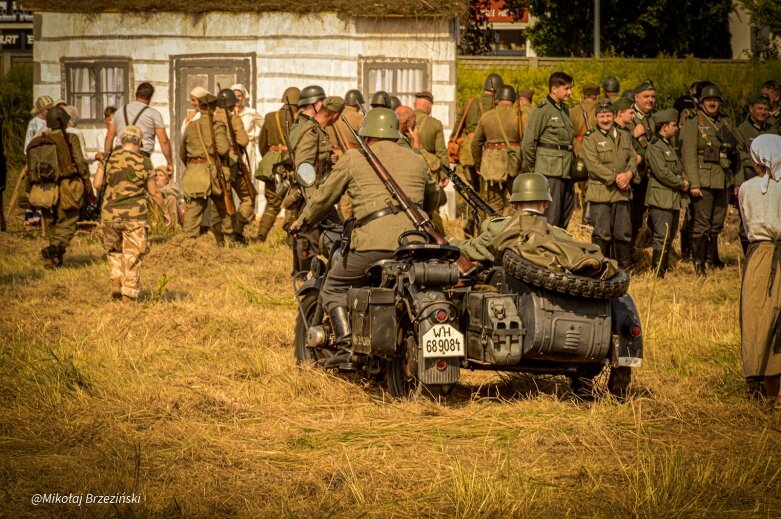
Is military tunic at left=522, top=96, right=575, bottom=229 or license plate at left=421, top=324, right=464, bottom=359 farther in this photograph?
military tunic at left=522, top=96, right=575, bottom=229

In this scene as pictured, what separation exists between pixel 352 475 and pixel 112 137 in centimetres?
1317

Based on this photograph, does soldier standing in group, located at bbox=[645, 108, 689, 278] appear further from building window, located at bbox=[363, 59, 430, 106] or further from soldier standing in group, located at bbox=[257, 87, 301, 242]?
building window, located at bbox=[363, 59, 430, 106]

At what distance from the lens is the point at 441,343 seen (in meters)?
8.58

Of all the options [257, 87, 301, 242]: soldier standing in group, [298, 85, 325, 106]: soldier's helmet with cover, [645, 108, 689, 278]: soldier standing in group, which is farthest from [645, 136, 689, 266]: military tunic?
[257, 87, 301, 242]: soldier standing in group

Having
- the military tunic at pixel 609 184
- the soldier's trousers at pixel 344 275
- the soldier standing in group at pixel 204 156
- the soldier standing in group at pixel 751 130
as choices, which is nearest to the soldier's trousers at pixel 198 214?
the soldier standing in group at pixel 204 156

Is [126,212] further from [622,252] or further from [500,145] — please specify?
[500,145]

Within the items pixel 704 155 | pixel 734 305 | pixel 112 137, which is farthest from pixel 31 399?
pixel 112 137

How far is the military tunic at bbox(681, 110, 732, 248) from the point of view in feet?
53.6

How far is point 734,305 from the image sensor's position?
45.1 feet

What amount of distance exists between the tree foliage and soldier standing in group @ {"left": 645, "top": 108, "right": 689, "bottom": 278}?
24460 mm

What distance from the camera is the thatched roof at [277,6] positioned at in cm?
2122

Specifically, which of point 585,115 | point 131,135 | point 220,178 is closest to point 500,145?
point 585,115

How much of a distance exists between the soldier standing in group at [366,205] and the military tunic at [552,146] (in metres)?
5.79

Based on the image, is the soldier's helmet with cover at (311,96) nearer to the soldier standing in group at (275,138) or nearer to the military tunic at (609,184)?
the soldier standing in group at (275,138)
